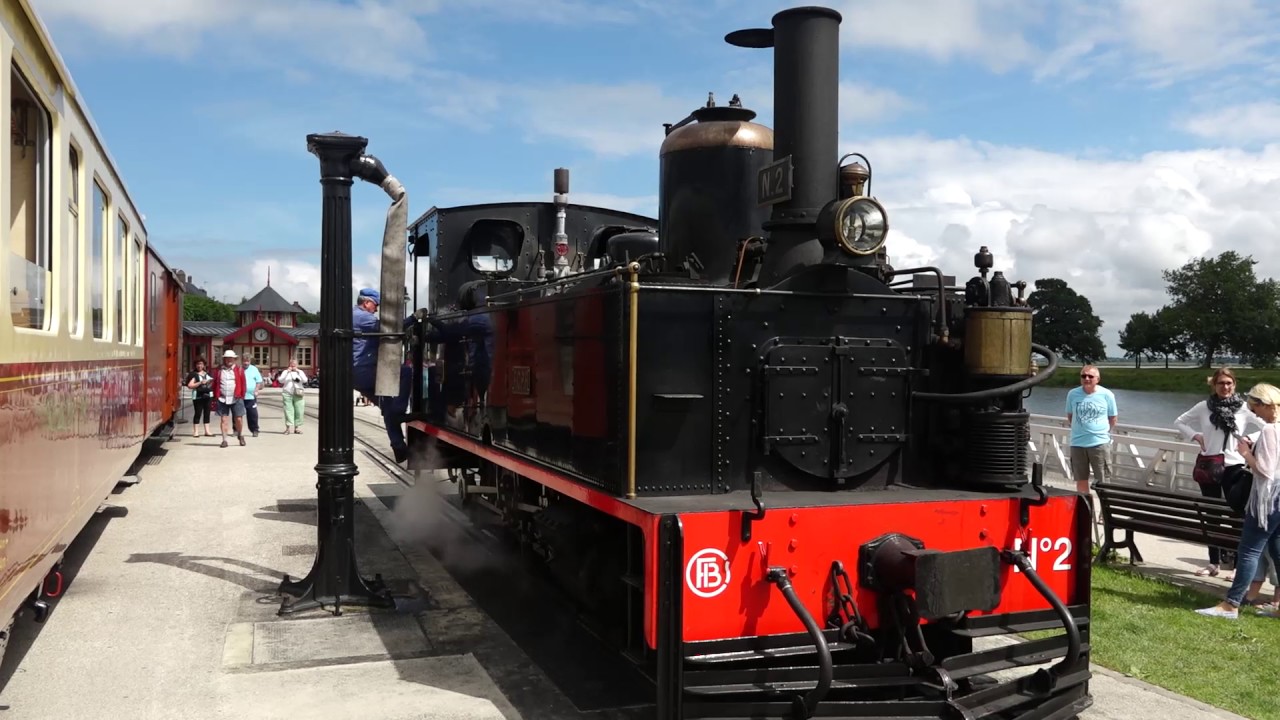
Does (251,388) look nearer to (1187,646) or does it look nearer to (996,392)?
(996,392)

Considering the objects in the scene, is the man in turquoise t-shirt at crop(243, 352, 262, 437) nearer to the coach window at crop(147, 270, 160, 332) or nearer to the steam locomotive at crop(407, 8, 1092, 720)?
the coach window at crop(147, 270, 160, 332)

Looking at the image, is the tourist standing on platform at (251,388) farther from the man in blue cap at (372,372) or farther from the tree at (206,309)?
the tree at (206,309)

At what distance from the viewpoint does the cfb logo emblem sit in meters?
3.67

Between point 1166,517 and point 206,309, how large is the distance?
414 ft

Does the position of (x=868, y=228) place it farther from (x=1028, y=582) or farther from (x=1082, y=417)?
(x=1082, y=417)

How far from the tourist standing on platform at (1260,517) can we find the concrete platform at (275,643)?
3.17 feet

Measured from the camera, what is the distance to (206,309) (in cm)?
11906

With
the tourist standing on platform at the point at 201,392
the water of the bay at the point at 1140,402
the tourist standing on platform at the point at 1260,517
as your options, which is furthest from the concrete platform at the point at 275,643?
the water of the bay at the point at 1140,402

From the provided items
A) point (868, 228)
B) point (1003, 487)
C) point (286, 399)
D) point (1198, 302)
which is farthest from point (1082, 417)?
point (1198, 302)

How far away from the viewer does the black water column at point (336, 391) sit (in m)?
5.92

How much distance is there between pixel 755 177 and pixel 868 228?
35.4 inches

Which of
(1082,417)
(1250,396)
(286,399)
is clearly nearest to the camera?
(1250,396)

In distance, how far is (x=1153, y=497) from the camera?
7.12 meters

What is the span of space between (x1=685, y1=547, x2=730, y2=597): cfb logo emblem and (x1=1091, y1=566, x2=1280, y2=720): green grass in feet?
8.48
